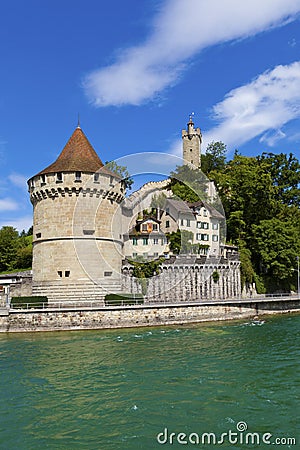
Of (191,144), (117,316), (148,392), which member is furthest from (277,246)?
(191,144)

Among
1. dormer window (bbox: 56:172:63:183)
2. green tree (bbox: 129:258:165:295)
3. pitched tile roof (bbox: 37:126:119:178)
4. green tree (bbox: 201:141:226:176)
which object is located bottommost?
green tree (bbox: 129:258:165:295)

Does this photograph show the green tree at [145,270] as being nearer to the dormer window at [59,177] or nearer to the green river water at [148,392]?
the dormer window at [59,177]

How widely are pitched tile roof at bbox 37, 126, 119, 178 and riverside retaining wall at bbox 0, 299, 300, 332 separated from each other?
910 cm

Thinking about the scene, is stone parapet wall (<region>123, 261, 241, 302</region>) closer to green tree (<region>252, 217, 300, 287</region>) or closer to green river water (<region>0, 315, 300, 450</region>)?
green tree (<region>252, 217, 300, 287</region>)

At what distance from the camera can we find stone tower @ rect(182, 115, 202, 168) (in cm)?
6572

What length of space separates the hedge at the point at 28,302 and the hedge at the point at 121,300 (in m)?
3.68

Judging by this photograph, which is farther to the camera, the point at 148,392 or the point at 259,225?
the point at 259,225

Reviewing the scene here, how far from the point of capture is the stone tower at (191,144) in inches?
2587

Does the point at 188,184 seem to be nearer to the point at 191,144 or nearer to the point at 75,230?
the point at 191,144

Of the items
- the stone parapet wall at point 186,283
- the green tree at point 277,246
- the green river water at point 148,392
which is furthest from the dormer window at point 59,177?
the green tree at point 277,246

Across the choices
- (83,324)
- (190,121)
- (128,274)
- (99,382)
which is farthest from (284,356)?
(190,121)

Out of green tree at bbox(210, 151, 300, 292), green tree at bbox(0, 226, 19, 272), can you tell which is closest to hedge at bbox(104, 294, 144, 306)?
green tree at bbox(210, 151, 300, 292)

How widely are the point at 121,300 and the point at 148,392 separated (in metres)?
14.0

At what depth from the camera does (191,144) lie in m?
66.4
